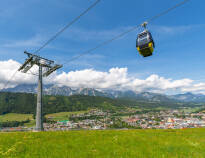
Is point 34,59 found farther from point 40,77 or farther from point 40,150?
point 40,150

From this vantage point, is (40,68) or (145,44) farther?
(40,68)

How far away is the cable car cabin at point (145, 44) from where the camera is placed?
12.2m

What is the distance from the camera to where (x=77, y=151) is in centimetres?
736

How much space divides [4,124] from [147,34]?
219 meters

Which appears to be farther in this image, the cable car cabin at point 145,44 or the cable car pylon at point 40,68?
the cable car pylon at point 40,68

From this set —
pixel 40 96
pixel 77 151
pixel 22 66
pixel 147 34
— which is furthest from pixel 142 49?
pixel 22 66

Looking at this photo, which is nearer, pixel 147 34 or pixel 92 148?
pixel 92 148

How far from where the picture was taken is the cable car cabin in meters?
12.2

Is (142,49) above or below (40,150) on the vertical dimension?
above

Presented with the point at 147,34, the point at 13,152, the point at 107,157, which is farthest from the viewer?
the point at 147,34

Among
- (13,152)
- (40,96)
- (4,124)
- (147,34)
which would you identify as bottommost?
(4,124)

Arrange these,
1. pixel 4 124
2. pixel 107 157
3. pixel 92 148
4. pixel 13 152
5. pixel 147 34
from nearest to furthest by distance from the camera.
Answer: pixel 107 157, pixel 13 152, pixel 92 148, pixel 147 34, pixel 4 124

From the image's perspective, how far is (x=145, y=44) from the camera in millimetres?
12359

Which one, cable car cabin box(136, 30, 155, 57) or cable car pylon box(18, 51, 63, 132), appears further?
cable car pylon box(18, 51, 63, 132)
